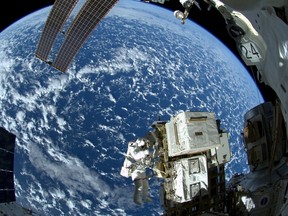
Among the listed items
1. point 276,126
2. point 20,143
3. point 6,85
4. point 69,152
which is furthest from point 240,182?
point 6,85

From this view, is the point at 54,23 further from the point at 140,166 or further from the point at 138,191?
the point at 138,191

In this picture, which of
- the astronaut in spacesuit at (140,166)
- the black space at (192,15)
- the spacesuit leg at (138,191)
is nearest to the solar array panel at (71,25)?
the black space at (192,15)

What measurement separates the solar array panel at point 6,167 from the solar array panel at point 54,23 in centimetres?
473

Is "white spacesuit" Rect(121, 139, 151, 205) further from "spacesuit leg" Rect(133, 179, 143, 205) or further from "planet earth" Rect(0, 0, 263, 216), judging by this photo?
"planet earth" Rect(0, 0, 263, 216)

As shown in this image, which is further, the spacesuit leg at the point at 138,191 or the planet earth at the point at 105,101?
the planet earth at the point at 105,101

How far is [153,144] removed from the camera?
332 inches

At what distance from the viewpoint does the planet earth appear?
22.9 metres

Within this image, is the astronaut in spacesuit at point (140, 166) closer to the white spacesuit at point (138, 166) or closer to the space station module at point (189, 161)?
the white spacesuit at point (138, 166)

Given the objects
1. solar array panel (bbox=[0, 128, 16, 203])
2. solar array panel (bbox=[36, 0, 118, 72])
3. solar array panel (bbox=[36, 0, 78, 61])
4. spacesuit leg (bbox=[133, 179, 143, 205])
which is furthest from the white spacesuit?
solar array panel (bbox=[36, 0, 78, 61])

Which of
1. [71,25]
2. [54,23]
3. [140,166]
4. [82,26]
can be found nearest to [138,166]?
[140,166]

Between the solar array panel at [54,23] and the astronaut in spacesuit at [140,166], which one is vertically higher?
the solar array panel at [54,23]

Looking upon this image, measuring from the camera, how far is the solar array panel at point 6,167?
34.6 ft

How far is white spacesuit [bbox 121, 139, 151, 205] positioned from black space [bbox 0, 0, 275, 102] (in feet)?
17.2

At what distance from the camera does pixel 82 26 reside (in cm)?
1245
